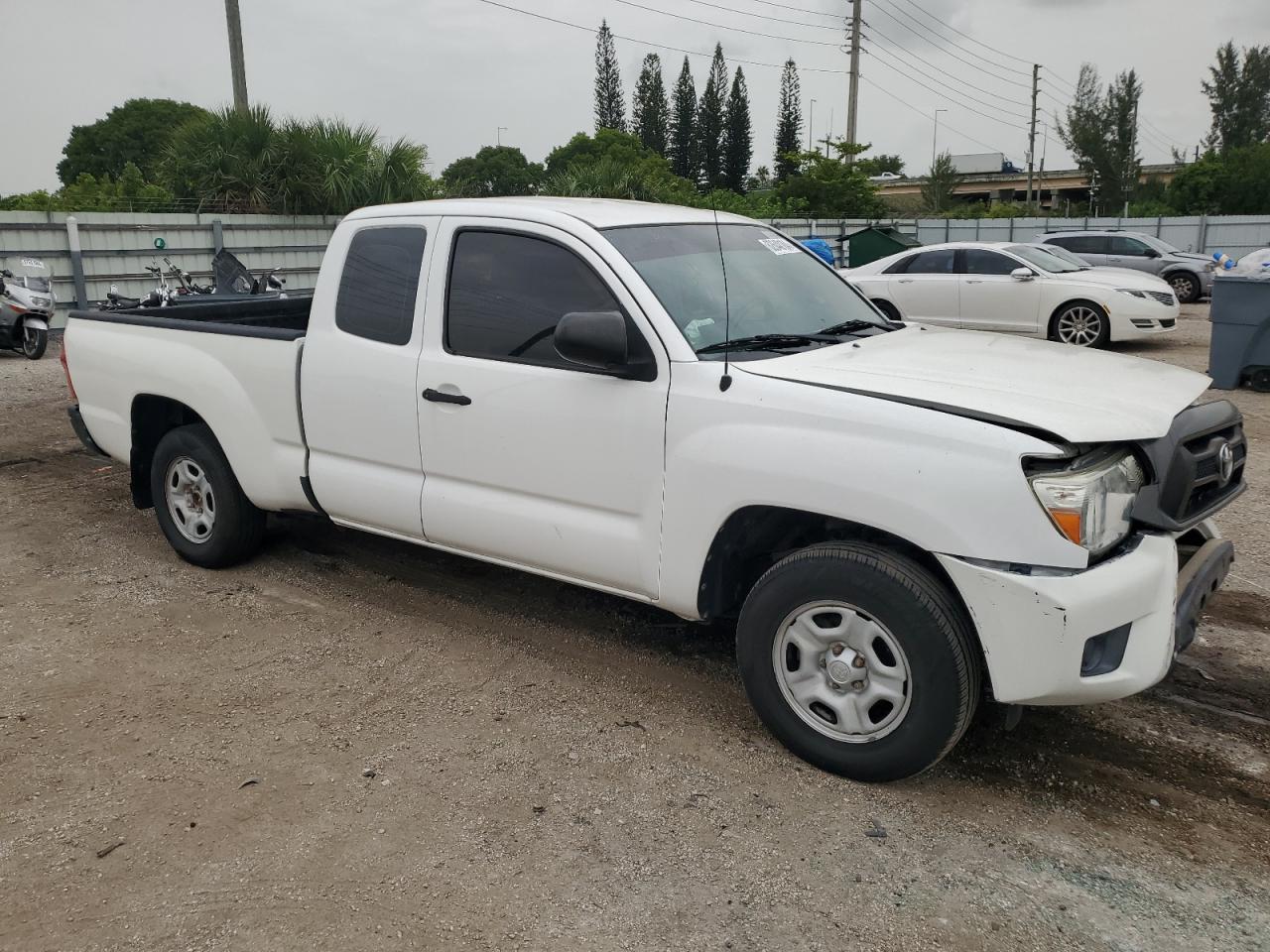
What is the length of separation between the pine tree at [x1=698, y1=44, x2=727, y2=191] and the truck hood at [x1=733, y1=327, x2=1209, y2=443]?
83.5 meters

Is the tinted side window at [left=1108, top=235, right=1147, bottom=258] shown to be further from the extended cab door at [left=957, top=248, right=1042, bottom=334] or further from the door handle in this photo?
the door handle

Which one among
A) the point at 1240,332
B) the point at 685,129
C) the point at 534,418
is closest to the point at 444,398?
the point at 534,418

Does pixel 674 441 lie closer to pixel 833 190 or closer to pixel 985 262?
pixel 985 262

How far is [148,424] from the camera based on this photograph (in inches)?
228

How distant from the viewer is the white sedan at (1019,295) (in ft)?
45.0

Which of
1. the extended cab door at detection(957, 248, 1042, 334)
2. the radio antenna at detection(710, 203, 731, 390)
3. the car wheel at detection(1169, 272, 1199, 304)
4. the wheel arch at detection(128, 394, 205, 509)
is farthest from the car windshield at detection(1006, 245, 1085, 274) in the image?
the wheel arch at detection(128, 394, 205, 509)

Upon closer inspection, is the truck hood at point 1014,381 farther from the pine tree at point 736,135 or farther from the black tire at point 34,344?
the pine tree at point 736,135

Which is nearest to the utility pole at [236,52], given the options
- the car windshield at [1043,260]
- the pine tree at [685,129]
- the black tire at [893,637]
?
the car windshield at [1043,260]

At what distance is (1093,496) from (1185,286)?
22.0 m

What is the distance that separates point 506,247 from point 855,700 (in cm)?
226

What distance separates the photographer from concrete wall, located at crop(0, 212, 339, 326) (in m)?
16.0

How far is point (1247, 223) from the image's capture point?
Answer: 2994cm

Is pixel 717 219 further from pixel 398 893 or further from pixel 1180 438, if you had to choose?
pixel 398 893

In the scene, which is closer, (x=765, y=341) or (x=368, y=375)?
(x=765, y=341)
